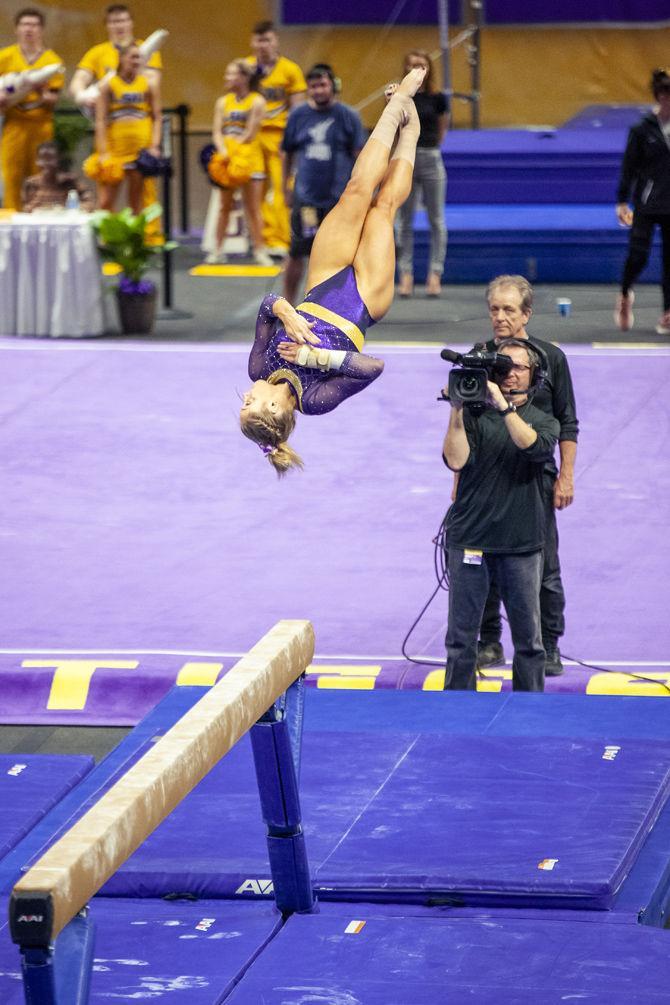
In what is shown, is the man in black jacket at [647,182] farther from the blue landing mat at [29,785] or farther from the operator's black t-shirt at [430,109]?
the blue landing mat at [29,785]

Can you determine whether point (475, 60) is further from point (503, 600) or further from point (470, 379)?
point (470, 379)

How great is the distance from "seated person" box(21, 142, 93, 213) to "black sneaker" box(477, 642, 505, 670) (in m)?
6.66

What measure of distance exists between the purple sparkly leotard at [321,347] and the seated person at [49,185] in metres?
6.88

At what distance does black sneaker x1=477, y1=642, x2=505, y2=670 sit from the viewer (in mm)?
6195

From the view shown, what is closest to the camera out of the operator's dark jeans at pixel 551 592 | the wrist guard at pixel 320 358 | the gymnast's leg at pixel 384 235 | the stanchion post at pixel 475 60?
the wrist guard at pixel 320 358

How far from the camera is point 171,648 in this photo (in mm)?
6238

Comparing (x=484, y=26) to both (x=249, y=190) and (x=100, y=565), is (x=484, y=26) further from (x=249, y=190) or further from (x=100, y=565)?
(x=100, y=565)

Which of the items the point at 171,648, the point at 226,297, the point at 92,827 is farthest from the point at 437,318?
the point at 92,827

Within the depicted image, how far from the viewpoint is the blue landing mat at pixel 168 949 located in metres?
3.87

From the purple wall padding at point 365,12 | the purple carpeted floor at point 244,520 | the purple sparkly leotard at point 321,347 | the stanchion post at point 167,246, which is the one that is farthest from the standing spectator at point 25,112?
the purple sparkly leotard at point 321,347

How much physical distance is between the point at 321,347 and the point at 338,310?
0.29 metres

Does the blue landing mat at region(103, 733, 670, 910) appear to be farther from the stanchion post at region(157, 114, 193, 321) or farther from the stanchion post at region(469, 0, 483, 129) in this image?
the stanchion post at region(469, 0, 483, 129)

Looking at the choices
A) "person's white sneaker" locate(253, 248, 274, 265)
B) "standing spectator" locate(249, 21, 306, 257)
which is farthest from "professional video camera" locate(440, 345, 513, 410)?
"person's white sneaker" locate(253, 248, 274, 265)

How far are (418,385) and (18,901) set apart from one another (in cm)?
697
